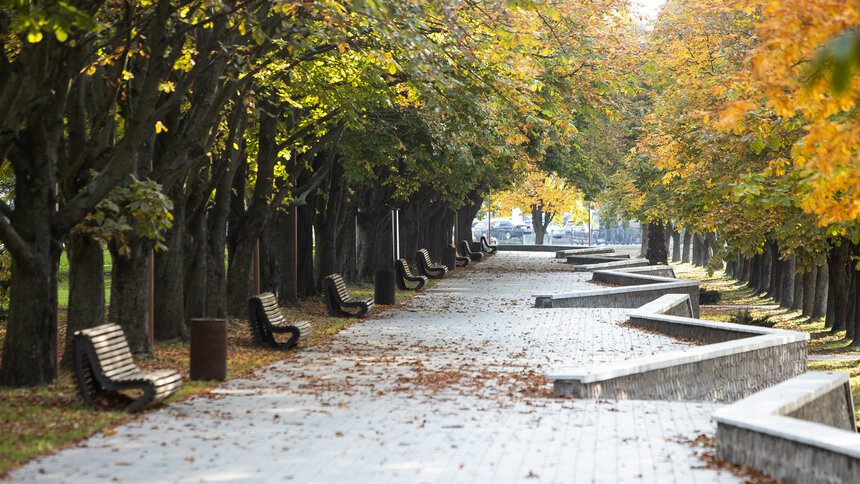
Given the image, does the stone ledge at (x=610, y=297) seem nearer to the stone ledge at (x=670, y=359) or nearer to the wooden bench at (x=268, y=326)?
the stone ledge at (x=670, y=359)

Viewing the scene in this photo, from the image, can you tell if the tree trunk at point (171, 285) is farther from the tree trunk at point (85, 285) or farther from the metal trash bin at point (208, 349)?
the metal trash bin at point (208, 349)

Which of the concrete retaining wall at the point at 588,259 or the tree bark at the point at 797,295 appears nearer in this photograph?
the tree bark at the point at 797,295

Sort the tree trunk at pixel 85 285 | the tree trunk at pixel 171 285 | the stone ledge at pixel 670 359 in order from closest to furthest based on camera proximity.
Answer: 1. the stone ledge at pixel 670 359
2. the tree trunk at pixel 85 285
3. the tree trunk at pixel 171 285

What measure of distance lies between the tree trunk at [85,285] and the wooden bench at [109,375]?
238 centimetres

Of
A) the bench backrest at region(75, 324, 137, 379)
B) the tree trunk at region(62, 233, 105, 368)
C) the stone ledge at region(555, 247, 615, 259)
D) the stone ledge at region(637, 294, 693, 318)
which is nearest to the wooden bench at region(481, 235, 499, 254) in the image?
the stone ledge at region(555, 247, 615, 259)

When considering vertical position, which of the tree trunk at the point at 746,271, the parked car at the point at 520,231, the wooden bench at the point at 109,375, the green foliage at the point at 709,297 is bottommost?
the green foliage at the point at 709,297

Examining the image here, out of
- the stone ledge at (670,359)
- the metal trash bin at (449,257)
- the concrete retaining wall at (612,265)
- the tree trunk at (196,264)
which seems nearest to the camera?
the stone ledge at (670,359)

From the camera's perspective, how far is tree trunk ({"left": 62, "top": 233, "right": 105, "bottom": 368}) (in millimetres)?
11773

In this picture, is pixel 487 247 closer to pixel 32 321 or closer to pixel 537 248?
pixel 537 248

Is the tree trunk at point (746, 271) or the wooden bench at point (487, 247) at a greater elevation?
the wooden bench at point (487, 247)

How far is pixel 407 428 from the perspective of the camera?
8.58 metres

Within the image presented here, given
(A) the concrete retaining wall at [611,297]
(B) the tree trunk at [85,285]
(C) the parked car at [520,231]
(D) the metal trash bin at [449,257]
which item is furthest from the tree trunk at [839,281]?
(C) the parked car at [520,231]

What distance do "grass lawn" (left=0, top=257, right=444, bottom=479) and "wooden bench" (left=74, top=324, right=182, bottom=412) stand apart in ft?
0.63

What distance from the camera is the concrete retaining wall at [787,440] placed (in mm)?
6434
